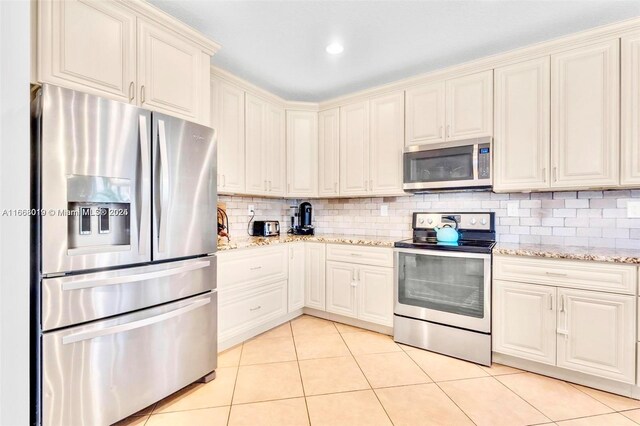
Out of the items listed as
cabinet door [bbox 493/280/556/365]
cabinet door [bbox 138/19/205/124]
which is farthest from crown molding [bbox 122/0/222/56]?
cabinet door [bbox 493/280/556/365]

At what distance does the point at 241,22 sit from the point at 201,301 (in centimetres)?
187

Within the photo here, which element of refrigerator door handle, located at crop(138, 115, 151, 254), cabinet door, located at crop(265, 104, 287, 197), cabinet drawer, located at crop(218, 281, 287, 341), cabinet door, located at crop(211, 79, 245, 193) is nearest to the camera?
refrigerator door handle, located at crop(138, 115, 151, 254)

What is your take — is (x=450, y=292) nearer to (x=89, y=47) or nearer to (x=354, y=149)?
(x=354, y=149)

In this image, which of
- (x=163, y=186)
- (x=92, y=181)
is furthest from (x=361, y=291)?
(x=92, y=181)

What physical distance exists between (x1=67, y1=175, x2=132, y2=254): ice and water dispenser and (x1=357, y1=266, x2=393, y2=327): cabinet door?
6.41 ft

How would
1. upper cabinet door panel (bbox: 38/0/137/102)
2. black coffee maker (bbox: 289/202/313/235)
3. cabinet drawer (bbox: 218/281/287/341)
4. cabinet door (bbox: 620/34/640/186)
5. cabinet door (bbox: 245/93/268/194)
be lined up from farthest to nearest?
1. black coffee maker (bbox: 289/202/313/235)
2. cabinet door (bbox: 245/93/268/194)
3. cabinet drawer (bbox: 218/281/287/341)
4. cabinet door (bbox: 620/34/640/186)
5. upper cabinet door panel (bbox: 38/0/137/102)

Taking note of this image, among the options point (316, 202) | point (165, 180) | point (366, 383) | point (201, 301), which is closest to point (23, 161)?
point (165, 180)

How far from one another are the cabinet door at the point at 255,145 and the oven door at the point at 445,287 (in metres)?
1.49

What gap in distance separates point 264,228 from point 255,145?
2.75 ft

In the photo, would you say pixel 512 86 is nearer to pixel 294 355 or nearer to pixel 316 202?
pixel 316 202

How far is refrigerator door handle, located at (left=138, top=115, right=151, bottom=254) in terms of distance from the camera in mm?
1670

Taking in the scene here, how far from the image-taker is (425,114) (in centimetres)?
280

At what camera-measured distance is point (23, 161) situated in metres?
0.27

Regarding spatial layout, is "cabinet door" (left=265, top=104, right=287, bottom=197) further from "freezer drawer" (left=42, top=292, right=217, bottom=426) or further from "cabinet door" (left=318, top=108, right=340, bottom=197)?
"freezer drawer" (left=42, top=292, right=217, bottom=426)
